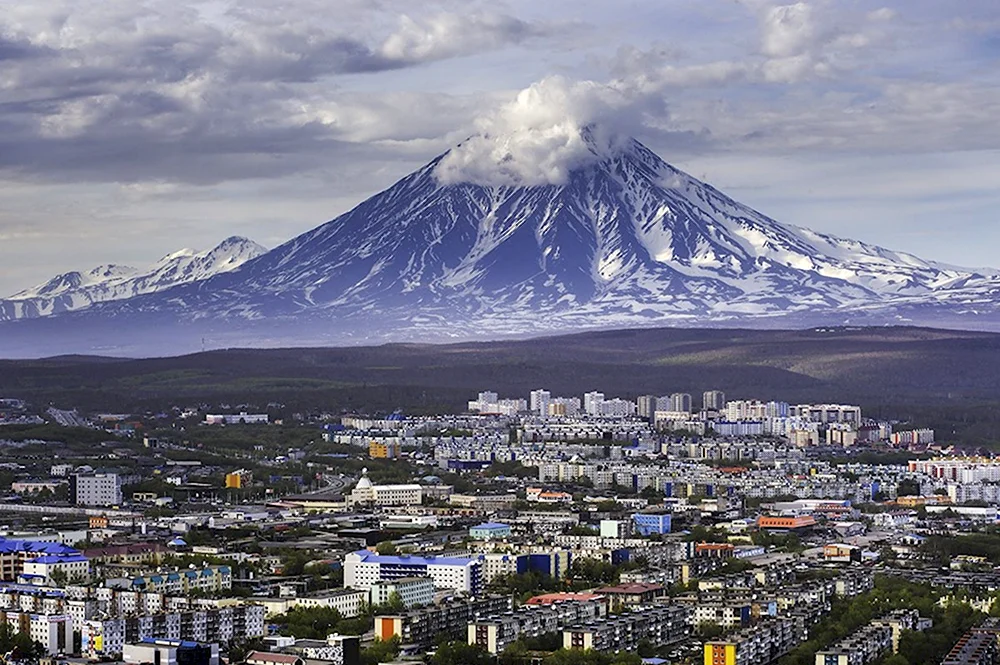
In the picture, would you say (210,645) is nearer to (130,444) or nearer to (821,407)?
(130,444)

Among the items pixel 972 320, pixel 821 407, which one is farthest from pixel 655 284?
pixel 821 407

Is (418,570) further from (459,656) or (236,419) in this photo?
(236,419)

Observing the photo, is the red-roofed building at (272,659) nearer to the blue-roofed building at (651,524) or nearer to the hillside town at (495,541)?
the hillside town at (495,541)

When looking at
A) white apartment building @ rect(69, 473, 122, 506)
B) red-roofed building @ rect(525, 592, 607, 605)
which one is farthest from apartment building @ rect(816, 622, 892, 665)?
white apartment building @ rect(69, 473, 122, 506)

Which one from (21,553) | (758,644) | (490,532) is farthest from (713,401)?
(758,644)

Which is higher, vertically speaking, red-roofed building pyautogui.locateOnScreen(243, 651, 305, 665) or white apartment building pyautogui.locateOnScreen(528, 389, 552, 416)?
white apartment building pyautogui.locateOnScreen(528, 389, 552, 416)

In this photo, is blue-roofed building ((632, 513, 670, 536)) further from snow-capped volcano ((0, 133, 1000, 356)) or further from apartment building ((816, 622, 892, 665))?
snow-capped volcano ((0, 133, 1000, 356))
